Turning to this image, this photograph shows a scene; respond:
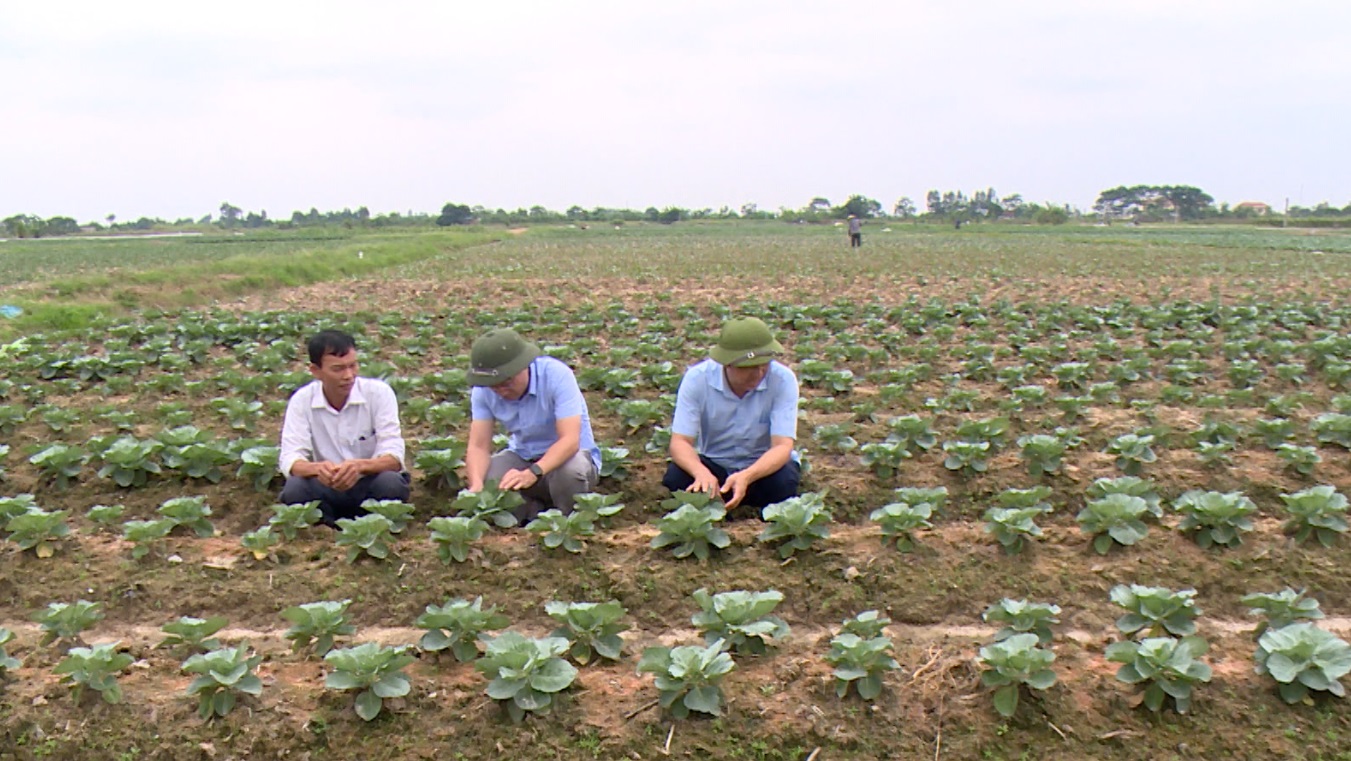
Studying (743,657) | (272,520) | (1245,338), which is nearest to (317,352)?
(272,520)

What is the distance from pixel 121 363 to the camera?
9.12 metres

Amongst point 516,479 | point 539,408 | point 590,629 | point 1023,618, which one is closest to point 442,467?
point 539,408

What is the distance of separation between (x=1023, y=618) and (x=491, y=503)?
2566 mm

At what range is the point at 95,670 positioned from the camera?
316 cm

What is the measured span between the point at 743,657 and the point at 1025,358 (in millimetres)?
7161

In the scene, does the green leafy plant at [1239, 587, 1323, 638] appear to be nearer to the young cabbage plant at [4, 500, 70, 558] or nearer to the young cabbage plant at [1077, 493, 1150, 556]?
the young cabbage plant at [1077, 493, 1150, 556]

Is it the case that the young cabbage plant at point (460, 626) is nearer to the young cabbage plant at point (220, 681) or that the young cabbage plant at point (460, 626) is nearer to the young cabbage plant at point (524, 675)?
the young cabbage plant at point (524, 675)

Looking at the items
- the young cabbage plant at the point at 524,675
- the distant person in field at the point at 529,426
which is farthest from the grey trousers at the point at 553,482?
the young cabbage plant at the point at 524,675

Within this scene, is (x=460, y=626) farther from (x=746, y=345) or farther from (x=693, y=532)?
(x=746, y=345)

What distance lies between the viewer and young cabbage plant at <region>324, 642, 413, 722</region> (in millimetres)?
3082

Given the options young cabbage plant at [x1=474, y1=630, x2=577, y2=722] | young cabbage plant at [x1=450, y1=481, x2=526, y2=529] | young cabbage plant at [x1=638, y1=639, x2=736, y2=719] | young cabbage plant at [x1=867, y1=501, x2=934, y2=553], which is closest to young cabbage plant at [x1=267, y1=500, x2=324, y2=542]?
young cabbage plant at [x1=450, y1=481, x2=526, y2=529]

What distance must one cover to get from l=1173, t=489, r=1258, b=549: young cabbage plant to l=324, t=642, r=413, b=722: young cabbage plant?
3.65m

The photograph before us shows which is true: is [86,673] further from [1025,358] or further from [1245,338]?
[1245,338]

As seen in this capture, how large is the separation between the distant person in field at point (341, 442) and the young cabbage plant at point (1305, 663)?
4.09 meters
